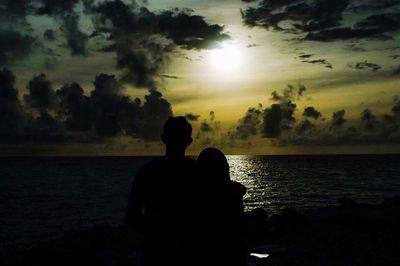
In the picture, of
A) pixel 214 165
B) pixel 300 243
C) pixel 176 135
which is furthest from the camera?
pixel 300 243

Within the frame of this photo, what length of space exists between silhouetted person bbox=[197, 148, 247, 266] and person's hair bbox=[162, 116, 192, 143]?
305mm

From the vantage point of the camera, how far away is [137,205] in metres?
4.90

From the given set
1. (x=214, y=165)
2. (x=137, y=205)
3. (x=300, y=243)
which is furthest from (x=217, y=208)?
(x=300, y=243)

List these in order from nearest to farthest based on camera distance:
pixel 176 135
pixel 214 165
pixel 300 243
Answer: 1. pixel 214 165
2. pixel 176 135
3. pixel 300 243

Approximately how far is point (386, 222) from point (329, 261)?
19.1 feet

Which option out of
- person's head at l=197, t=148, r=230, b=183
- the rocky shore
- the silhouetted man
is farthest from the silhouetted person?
the rocky shore

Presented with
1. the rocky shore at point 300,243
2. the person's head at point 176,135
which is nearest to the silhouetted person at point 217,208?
the person's head at point 176,135

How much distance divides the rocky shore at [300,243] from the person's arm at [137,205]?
6.87 meters

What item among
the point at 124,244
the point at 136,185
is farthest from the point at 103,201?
the point at 136,185

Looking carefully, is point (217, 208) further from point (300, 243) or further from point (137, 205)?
point (300, 243)

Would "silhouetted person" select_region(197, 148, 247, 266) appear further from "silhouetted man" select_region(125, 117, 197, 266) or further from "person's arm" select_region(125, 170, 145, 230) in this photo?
"person's arm" select_region(125, 170, 145, 230)

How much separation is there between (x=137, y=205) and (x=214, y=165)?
2.98ft

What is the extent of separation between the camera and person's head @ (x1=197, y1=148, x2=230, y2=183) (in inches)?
190

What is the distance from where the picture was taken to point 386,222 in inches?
707
